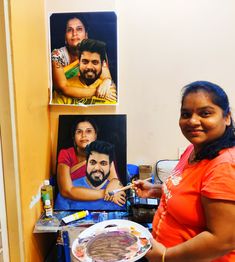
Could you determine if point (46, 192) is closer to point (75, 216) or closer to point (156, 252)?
point (75, 216)

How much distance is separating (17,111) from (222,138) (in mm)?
944

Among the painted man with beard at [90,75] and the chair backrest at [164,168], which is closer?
the painted man with beard at [90,75]

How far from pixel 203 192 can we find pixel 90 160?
105cm

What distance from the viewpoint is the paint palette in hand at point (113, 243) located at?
3.19 ft

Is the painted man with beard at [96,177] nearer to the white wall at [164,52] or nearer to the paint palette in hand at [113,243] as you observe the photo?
the white wall at [164,52]

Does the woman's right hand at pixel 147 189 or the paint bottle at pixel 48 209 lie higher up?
the woman's right hand at pixel 147 189

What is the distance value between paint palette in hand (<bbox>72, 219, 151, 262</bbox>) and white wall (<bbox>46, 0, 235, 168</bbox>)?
88 cm

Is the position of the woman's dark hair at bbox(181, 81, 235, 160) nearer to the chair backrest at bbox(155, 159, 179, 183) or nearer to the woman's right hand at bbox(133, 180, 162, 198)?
the woman's right hand at bbox(133, 180, 162, 198)

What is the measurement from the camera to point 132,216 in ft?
5.28

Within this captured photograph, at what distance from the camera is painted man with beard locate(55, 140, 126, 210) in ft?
5.67

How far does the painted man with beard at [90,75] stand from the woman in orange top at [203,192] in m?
0.89

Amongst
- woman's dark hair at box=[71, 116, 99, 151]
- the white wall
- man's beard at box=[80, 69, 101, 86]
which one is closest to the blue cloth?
woman's dark hair at box=[71, 116, 99, 151]

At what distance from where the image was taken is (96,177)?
1762 millimetres

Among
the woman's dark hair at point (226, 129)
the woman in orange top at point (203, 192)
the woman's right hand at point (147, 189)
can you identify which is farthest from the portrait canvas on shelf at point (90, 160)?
the woman's dark hair at point (226, 129)
